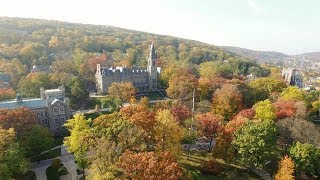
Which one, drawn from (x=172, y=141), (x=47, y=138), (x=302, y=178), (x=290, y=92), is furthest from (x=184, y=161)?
(x=290, y=92)

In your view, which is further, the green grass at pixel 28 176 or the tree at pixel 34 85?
the tree at pixel 34 85

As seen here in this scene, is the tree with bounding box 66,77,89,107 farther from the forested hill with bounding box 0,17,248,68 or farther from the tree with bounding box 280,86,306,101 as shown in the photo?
the tree with bounding box 280,86,306,101

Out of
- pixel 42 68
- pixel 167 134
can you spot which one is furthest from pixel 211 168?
pixel 42 68

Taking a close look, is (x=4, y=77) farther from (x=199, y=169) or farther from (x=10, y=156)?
(x=199, y=169)

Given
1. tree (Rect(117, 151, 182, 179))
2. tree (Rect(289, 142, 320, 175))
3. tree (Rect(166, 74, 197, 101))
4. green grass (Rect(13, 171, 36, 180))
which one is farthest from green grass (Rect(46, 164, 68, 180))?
tree (Rect(166, 74, 197, 101))

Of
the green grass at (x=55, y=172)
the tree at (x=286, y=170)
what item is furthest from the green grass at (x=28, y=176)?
the tree at (x=286, y=170)

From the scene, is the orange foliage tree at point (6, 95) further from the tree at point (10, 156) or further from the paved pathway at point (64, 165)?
the tree at point (10, 156)
